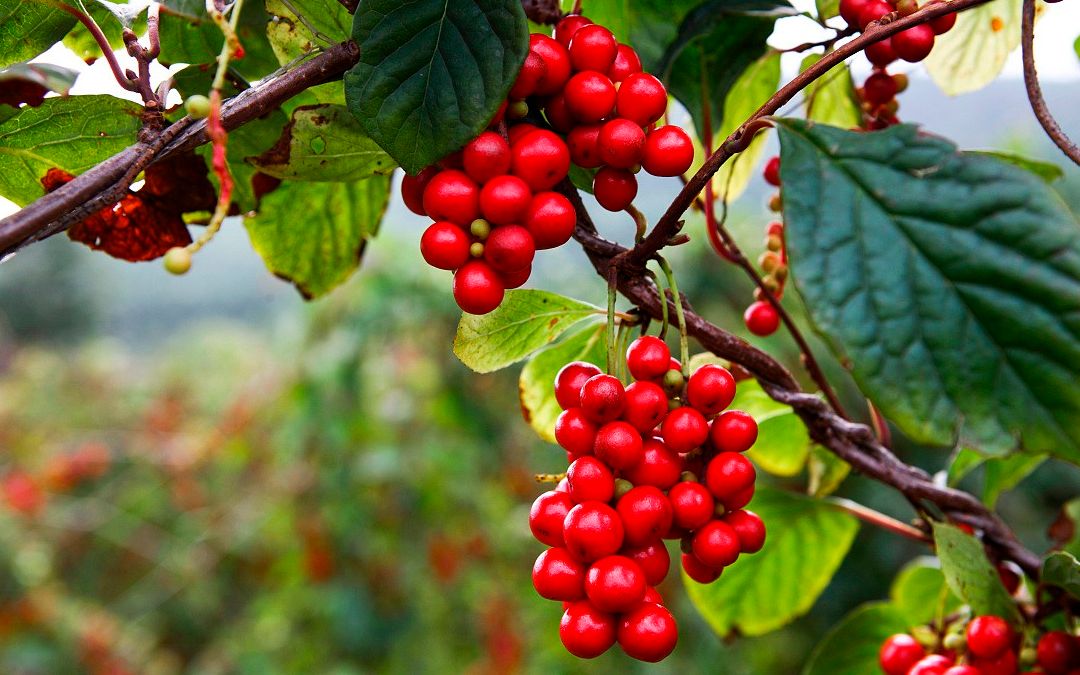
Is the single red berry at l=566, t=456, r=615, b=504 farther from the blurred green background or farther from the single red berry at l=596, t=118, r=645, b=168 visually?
the blurred green background

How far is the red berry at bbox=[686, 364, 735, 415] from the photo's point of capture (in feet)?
1.21

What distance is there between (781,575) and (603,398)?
0.39 meters

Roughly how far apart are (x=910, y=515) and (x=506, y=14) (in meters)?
2.28

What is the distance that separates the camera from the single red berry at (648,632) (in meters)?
0.33

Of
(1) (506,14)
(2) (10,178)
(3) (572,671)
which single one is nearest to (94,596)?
(3) (572,671)

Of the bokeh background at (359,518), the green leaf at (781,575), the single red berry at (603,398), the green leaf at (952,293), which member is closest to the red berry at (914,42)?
the green leaf at (952,293)

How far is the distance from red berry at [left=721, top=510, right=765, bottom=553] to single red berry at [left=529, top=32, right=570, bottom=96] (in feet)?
0.67

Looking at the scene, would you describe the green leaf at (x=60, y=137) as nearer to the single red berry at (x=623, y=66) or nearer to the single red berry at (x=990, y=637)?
the single red berry at (x=623, y=66)

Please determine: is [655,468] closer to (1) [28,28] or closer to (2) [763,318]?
(2) [763,318]

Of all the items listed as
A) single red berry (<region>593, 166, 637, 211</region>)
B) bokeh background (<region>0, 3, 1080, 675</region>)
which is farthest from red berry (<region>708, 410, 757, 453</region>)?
bokeh background (<region>0, 3, 1080, 675</region>)

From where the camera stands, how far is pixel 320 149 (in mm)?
404

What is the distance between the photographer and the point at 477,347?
436 millimetres

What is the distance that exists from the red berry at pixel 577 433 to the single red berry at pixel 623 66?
0.50 feet

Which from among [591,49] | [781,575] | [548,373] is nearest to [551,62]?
[591,49]
